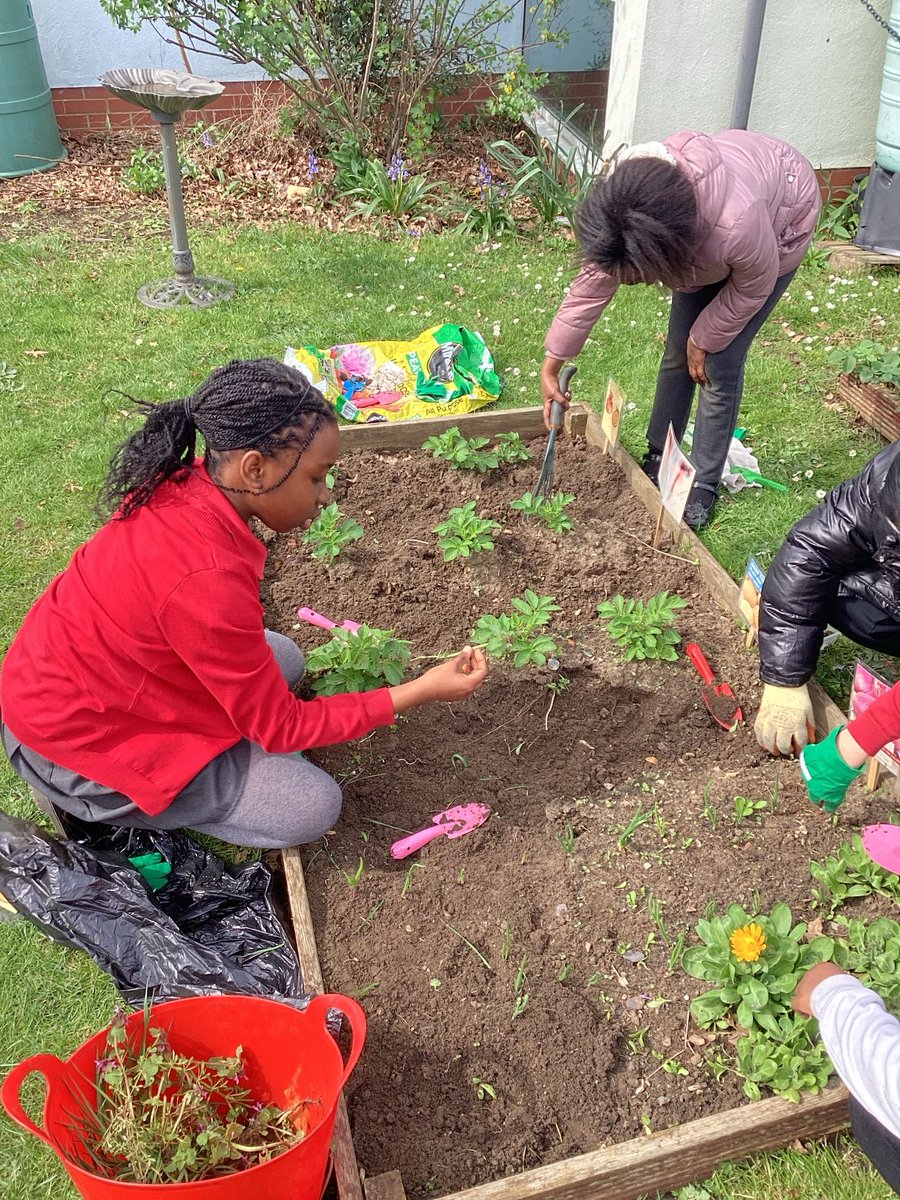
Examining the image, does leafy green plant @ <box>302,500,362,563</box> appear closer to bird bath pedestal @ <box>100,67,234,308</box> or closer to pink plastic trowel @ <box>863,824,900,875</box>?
pink plastic trowel @ <box>863,824,900,875</box>

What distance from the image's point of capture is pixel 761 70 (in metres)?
5.48

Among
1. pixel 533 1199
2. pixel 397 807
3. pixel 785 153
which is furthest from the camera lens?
pixel 785 153

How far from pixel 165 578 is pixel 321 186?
5261 millimetres

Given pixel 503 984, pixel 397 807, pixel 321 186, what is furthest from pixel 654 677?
pixel 321 186

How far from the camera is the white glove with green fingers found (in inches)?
98.9

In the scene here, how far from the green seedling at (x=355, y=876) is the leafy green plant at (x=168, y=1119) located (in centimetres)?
60

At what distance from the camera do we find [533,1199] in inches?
66.5

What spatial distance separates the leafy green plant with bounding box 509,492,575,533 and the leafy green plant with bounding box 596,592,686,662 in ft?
1.63

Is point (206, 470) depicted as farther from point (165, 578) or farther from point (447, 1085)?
point (447, 1085)

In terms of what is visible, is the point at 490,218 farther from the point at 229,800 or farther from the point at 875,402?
the point at 229,800

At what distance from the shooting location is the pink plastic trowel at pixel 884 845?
2.11 metres

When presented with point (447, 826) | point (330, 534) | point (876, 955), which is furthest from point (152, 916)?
point (876, 955)

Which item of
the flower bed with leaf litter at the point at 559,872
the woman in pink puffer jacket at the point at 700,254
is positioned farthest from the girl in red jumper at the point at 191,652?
the woman in pink puffer jacket at the point at 700,254

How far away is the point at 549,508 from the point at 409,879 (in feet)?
5.11
